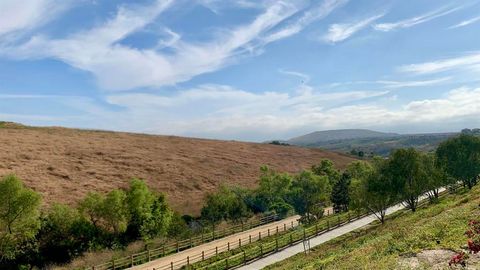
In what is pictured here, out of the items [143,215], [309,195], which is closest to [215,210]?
[143,215]

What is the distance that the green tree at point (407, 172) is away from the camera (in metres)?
45.1

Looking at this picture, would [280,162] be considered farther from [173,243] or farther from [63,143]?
[173,243]

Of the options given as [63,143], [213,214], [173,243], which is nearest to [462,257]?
[173,243]

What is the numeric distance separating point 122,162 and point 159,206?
38.7 meters

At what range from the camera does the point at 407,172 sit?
46.1 meters

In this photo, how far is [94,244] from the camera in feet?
136

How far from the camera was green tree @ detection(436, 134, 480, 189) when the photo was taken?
60.4 m

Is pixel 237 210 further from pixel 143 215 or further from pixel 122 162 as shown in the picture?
pixel 122 162

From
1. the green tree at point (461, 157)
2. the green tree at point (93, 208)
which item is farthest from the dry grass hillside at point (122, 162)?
the green tree at point (461, 157)

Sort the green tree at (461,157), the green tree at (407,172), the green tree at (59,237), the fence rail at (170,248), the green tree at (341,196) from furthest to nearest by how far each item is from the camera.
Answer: the green tree at (341,196)
the green tree at (461,157)
the green tree at (407,172)
the green tree at (59,237)
the fence rail at (170,248)

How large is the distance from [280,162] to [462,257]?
101983 mm

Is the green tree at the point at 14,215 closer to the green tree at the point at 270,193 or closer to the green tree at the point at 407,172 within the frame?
the green tree at the point at 270,193

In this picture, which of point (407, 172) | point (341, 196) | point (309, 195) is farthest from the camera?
point (341, 196)

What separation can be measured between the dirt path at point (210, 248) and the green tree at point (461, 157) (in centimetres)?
2722
